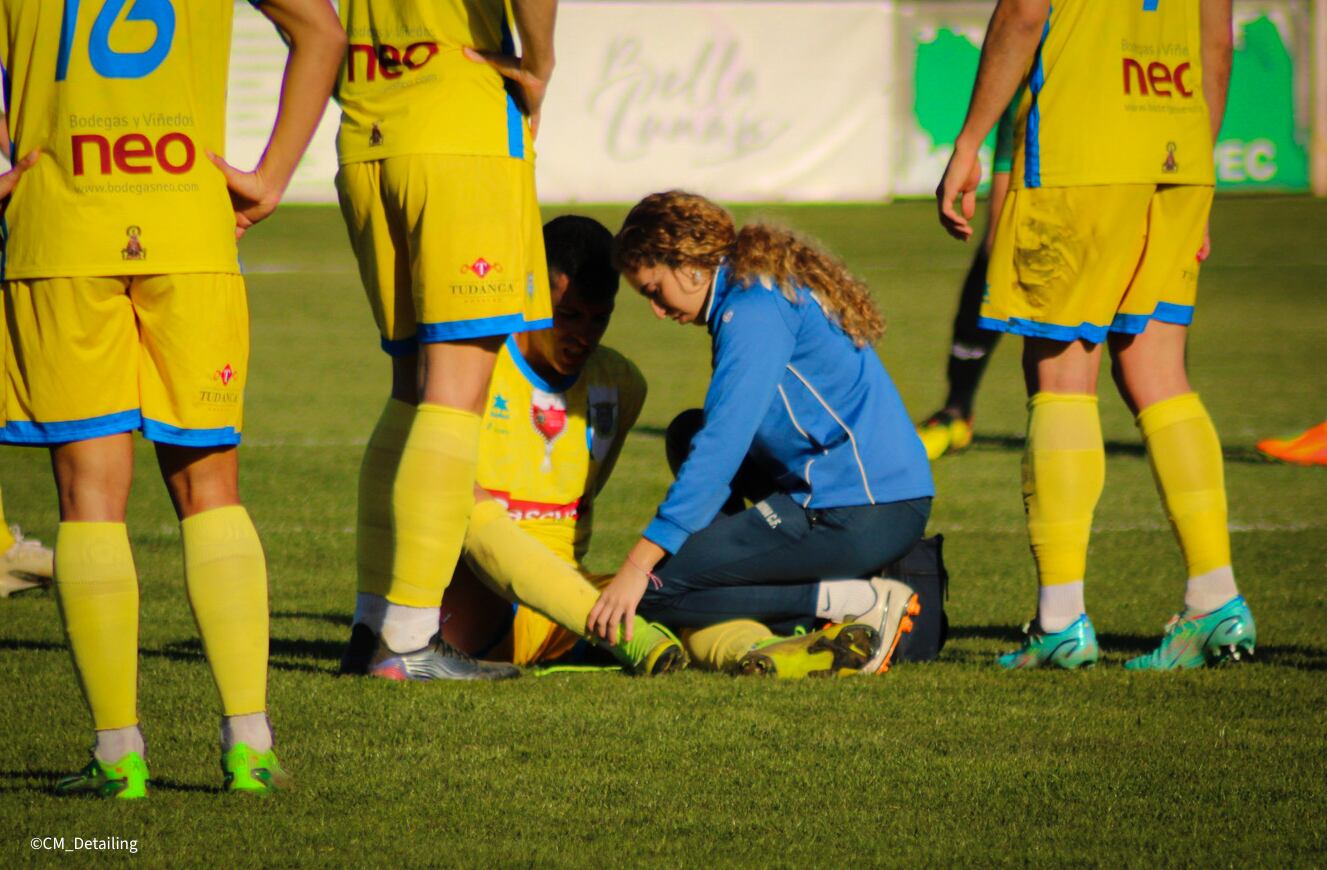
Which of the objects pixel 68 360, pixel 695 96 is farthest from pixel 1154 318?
pixel 695 96

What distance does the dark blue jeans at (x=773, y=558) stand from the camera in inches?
179

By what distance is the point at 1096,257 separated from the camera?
4.42 metres

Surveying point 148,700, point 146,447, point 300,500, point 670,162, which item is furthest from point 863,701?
point 670,162

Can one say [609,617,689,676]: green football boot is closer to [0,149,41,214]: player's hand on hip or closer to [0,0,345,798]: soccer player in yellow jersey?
[0,0,345,798]: soccer player in yellow jersey

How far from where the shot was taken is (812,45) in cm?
2425

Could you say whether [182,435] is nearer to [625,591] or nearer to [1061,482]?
[625,591]

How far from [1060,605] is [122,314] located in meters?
2.34

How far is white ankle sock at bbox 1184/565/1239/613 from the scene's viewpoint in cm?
449

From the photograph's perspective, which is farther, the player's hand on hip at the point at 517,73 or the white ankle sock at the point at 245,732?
the player's hand on hip at the point at 517,73

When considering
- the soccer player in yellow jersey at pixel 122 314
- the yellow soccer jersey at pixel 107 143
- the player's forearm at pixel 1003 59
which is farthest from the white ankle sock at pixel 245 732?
the player's forearm at pixel 1003 59

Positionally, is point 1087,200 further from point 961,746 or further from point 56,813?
point 56,813

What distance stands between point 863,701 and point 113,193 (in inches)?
76.3

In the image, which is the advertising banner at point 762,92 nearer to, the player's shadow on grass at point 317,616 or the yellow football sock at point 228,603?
the player's shadow on grass at point 317,616

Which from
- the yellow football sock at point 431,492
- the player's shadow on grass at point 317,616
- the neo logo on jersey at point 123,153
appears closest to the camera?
the neo logo on jersey at point 123,153
